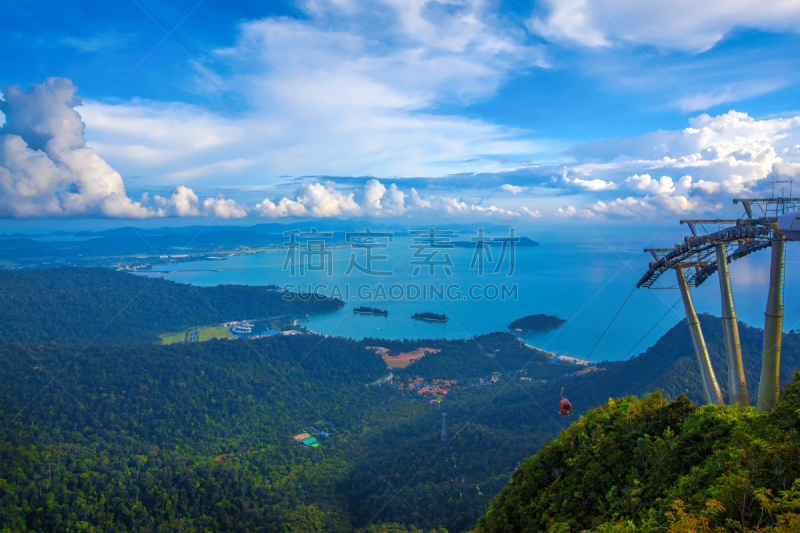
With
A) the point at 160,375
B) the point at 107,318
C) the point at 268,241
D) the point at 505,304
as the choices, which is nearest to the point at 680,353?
the point at 160,375

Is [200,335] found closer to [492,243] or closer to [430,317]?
[430,317]

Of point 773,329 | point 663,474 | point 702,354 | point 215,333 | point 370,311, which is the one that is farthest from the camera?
point 370,311

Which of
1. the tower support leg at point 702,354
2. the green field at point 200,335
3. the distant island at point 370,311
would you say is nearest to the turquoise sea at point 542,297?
the distant island at point 370,311

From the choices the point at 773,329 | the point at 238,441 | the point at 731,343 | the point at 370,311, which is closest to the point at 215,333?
the point at 370,311

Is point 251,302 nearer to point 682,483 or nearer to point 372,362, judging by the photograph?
point 372,362

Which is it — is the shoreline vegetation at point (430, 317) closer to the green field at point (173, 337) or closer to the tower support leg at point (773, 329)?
the green field at point (173, 337)

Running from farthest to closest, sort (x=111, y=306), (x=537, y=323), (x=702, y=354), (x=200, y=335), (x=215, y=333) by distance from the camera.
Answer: (x=111, y=306) < (x=537, y=323) < (x=215, y=333) < (x=200, y=335) < (x=702, y=354)
